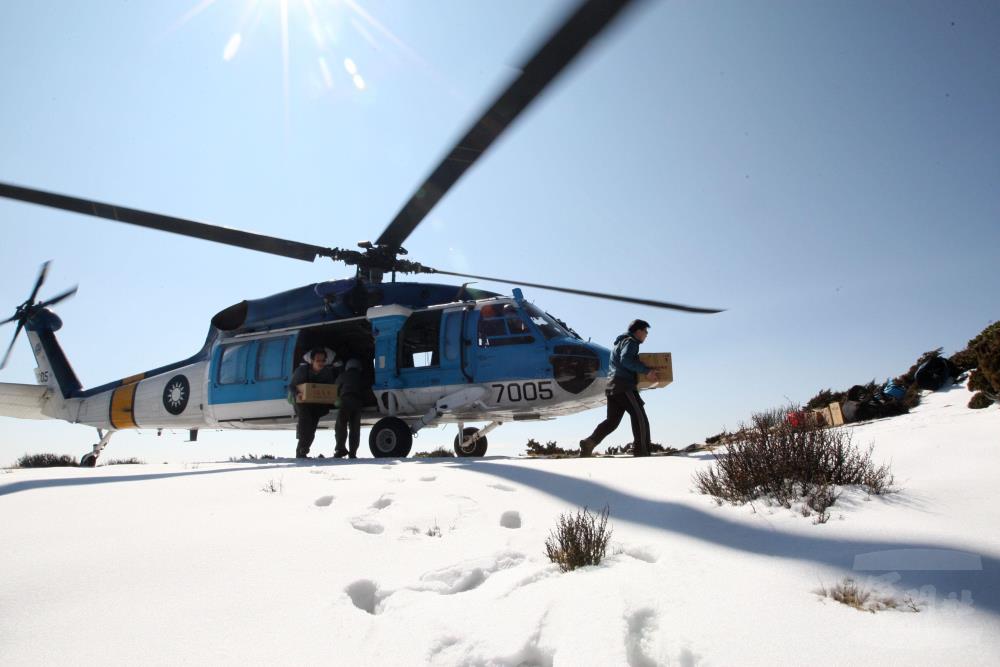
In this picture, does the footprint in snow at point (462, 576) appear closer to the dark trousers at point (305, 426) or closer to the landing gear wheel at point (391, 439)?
the landing gear wheel at point (391, 439)

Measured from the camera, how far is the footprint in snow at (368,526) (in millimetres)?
3020

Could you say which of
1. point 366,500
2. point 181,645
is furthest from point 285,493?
point 181,645

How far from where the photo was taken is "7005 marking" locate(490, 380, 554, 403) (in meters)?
7.91

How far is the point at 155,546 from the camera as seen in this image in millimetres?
2732

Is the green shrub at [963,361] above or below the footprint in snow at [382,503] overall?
above

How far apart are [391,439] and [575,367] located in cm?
304

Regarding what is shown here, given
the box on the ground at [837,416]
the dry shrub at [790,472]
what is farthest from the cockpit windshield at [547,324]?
the dry shrub at [790,472]

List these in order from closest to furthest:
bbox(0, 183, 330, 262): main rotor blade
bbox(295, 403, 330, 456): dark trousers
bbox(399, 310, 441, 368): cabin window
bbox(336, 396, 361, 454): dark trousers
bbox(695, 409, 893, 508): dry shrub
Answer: bbox(695, 409, 893, 508): dry shrub, bbox(0, 183, 330, 262): main rotor blade, bbox(336, 396, 361, 454): dark trousers, bbox(295, 403, 330, 456): dark trousers, bbox(399, 310, 441, 368): cabin window

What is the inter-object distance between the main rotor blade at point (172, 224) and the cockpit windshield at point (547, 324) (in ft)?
11.4

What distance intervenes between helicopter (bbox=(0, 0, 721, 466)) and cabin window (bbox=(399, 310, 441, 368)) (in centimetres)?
2

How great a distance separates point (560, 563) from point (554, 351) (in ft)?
18.3

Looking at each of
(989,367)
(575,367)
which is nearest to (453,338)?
(575,367)

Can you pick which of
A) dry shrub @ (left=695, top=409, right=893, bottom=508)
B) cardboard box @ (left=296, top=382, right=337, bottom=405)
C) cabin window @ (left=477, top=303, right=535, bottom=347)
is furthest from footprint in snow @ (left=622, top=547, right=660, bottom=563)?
cardboard box @ (left=296, top=382, right=337, bottom=405)

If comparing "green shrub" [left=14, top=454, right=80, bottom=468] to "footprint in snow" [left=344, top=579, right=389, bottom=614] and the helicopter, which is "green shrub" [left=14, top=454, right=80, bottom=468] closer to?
the helicopter
